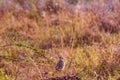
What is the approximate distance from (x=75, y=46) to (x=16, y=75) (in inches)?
66.3

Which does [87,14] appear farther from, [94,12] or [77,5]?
[77,5]

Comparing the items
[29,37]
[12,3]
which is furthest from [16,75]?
[12,3]

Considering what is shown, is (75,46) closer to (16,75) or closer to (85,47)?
(85,47)

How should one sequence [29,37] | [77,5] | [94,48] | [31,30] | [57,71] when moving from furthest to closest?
[77,5] < [31,30] < [29,37] < [94,48] < [57,71]

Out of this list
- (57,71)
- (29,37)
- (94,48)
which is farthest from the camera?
(29,37)

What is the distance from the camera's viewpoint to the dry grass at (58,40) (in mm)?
4332

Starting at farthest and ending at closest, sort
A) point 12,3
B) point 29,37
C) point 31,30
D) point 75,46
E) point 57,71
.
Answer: point 12,3
point 31,30
point 29,37
point 75,46
point 57,71

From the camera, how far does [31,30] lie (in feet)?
22.1

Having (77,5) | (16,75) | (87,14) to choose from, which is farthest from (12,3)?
(16,75)

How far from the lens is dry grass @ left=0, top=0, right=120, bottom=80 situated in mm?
4332

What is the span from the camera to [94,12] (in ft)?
23.0

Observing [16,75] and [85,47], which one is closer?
[16,75]

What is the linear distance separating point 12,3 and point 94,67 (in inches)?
165

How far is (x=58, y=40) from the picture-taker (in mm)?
6164
